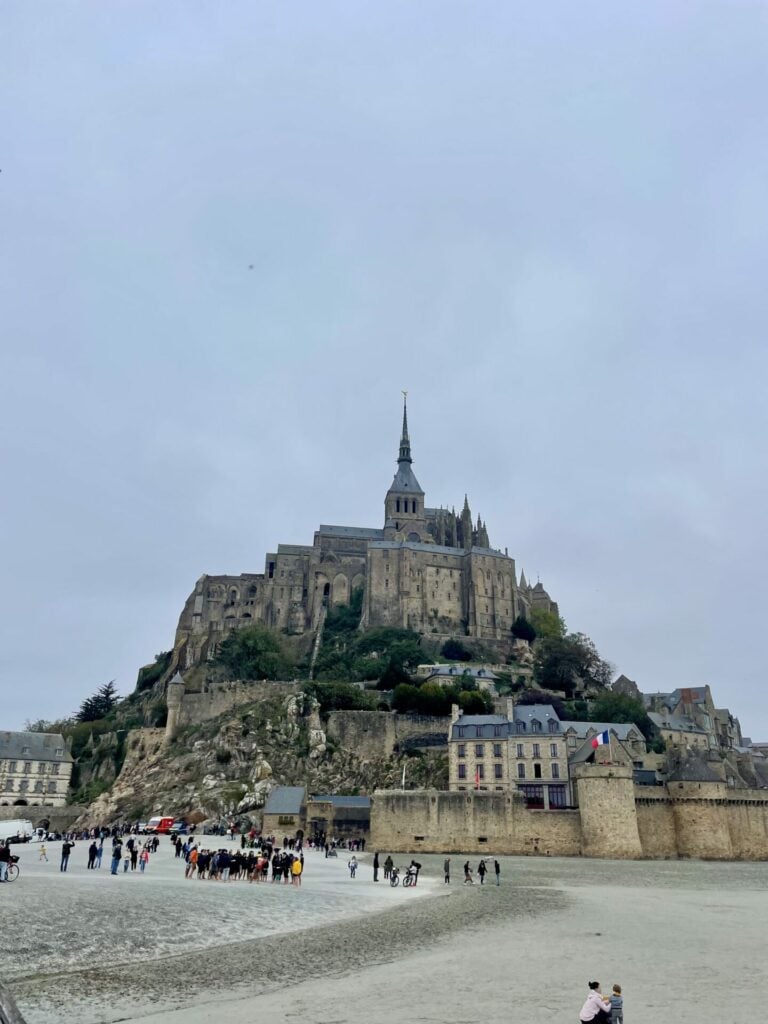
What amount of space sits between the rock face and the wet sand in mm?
31716

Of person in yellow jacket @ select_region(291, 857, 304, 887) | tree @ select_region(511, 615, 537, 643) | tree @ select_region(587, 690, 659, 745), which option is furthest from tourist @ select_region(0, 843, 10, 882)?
tree @ select_region(511, 615, 537, 643)

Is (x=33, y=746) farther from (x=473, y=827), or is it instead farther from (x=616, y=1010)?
(x=616, y=1010)

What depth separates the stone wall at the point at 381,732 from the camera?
210 feet

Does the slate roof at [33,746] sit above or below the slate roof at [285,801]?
above

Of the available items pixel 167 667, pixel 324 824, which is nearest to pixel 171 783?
pixel 324 824

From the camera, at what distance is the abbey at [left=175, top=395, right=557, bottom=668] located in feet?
324

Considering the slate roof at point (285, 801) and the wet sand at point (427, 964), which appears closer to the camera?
the wet sand at point (427, 964)

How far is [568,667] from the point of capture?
84062 mm

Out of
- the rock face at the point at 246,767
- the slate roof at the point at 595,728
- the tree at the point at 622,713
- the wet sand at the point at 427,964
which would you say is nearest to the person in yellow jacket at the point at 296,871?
the wet sand at the point at 427,964

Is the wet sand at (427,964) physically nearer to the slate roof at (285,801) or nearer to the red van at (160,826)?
the slate roof at (285,801)

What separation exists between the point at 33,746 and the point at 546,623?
57528mm

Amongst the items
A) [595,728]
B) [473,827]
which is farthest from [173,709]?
[595,728]

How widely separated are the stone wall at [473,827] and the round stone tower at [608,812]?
1047 millimetres

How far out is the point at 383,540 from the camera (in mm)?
110438
